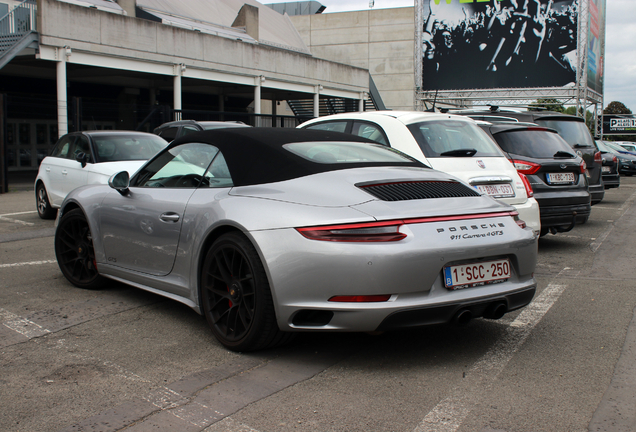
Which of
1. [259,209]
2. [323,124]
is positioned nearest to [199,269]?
[259,209]

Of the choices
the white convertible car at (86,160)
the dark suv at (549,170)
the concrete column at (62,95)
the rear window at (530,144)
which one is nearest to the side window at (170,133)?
the white convertible car at (86,160)

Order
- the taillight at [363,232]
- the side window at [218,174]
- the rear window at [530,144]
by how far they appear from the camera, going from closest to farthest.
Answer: the taillight at [363,232] → the side window at [218,174] → the rear window at [530,144]

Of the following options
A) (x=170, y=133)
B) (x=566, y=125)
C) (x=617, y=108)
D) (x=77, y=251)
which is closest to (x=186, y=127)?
(x=170, y=133)

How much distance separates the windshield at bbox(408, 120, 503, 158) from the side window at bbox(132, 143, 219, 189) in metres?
2.70

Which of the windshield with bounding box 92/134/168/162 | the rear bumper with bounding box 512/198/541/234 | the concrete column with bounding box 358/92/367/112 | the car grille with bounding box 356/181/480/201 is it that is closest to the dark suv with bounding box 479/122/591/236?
the rear bumper with bounding box 512/198/541/234

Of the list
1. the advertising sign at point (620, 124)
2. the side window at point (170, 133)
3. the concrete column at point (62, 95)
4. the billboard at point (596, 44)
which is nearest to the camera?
the side window at point (170, 133)

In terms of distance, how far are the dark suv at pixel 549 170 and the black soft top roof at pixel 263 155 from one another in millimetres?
3807

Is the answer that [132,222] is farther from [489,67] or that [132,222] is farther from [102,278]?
[489,67]

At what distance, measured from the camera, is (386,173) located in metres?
4.01

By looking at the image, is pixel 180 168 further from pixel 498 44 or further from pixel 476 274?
pixel 498 44

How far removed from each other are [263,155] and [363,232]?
102 centimetres

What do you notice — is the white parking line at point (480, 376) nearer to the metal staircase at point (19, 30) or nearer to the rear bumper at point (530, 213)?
the rear bumper at point (530, 213)

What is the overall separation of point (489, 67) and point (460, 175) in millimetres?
26804

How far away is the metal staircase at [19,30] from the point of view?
59.2 feet
